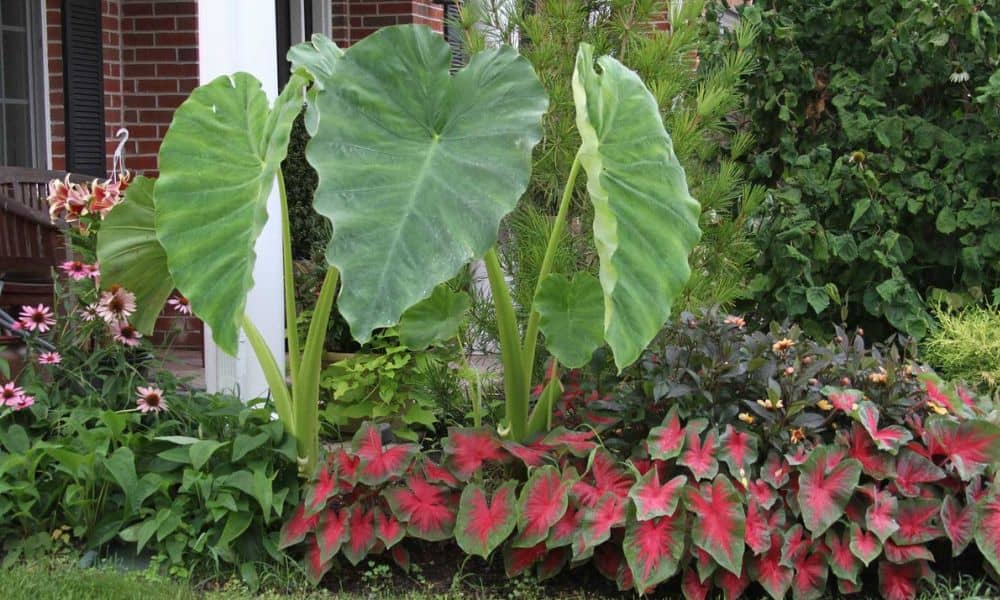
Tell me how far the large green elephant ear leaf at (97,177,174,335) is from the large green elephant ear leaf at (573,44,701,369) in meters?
1.35

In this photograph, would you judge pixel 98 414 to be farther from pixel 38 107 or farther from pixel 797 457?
pixel 38 107

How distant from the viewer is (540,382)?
411 cm

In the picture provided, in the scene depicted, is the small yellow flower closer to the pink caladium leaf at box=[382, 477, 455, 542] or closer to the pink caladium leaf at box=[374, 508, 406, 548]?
the pink caladium leaf at box=[382, 477, 455, 542]

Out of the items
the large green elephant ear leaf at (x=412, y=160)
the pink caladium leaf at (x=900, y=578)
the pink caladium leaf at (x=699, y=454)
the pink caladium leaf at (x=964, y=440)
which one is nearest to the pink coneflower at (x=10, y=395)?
the large green elephant ear leaf at (x=412, y=160)

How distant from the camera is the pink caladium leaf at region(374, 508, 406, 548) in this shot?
10.5 ft

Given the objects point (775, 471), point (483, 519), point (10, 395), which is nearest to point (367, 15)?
point (10, 395)

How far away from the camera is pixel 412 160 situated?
Result: 301cm

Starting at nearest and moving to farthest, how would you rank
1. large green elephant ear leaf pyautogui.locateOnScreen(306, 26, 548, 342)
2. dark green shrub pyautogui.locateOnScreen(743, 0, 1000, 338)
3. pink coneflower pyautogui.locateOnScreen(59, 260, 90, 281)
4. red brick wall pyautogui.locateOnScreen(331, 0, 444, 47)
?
large green elephant ear leaf pyautogui.locateOnScreen(306, 26, 548, 342) < pink coneflower pyautogui.locateOnScreen(59, 260, 90, 281) < dark green shrub pyautogui.locateOnScreen(743, 0, 1000, 338) < red brick wall pyautogui.locateOnScreen(331, 0, 444, 47)

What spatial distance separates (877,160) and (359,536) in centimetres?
278

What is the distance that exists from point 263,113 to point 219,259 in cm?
48

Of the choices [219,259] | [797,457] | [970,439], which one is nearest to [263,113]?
[219,259]

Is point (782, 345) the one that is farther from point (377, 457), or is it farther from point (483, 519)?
point (377, 457)

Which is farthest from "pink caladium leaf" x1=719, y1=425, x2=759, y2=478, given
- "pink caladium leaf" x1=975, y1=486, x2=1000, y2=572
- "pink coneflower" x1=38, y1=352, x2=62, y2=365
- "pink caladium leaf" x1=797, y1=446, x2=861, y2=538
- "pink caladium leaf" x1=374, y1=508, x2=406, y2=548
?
"pink coneflower" x1=38, y1=352, x2=62, y2=365

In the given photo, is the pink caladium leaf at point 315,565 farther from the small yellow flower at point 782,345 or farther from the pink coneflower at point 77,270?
the small yellow flower at point 782,345
